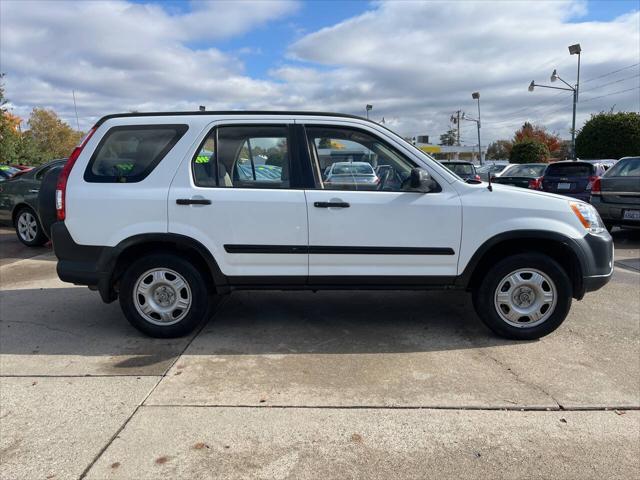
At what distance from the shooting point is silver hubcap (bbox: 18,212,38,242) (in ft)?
30.8

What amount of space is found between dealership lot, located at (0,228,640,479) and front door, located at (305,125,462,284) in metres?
0.67

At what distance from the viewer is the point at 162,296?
4.47 meters

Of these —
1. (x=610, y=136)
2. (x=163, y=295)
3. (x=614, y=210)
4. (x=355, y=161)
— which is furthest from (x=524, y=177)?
(x=610, y=136)

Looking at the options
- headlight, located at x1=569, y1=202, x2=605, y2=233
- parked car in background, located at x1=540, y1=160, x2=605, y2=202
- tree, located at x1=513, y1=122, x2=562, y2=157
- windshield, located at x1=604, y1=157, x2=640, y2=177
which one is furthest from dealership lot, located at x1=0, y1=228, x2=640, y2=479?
tree, located at x1=513, y1=122, x2=562, y2=157

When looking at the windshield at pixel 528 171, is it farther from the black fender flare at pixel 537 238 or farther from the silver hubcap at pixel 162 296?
the silver hubcap at pixel 162 296

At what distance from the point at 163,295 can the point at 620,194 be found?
8.53 meters

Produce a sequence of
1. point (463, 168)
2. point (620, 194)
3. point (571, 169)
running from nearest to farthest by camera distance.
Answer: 1. point (620, 194)
2. point (571, 169)
3. point (463, 168)

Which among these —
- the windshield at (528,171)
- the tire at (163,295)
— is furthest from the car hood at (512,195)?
the windshield at (528,171)

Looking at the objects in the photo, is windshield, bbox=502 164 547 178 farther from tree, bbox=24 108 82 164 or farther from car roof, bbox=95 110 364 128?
tree, bbox=24 108 82 164

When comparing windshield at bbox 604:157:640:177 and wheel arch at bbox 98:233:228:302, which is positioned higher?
windshield at bbox 604:157:640:177

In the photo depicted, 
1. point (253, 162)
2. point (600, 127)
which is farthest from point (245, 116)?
point (600, 127)

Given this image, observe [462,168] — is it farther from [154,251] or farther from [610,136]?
[154,251]

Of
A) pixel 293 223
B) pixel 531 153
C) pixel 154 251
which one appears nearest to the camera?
pixel 293 223

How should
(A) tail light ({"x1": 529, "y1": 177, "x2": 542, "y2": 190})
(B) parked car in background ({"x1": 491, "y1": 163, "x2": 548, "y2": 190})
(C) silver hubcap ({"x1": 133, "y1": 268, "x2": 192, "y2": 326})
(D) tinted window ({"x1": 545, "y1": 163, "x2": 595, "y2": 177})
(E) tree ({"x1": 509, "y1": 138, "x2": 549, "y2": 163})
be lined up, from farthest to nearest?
1. (E) tree ({"x1": 509, "y1": 138, "x2": 549, "y2": 163})
2. (B) parked car in background ({"x1": 491, "y1": 163, "x2": 548, "y2": 190})
3. (A) tail light ({"x1": 529, "y1": 177, "x2": 542, "y2": 190})
4. (D) tinted window ({"x1": 545, "y1": 163, "x2": 595, "y2": 177})
5. (C) silver hubcap ({"x1": 133, "y1": 268, "x2": 192, "y2": 326})
